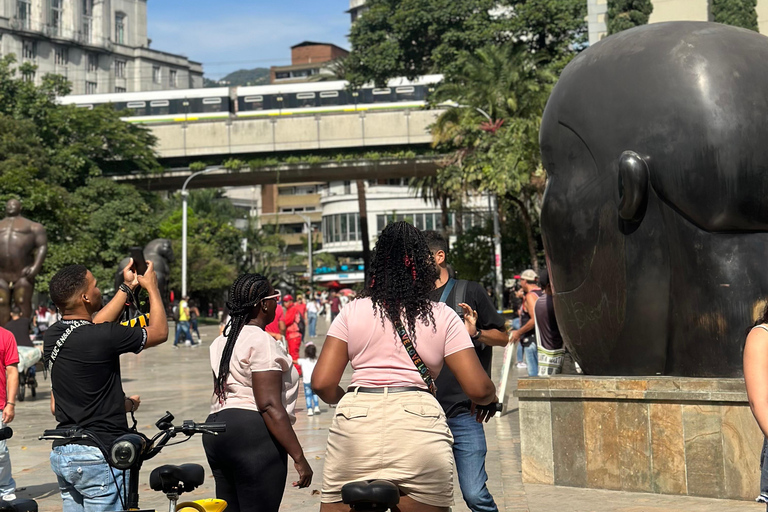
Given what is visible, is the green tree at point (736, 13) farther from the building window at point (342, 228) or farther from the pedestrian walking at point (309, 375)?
the building window at point (342, 228)

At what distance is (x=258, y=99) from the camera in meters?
60.3

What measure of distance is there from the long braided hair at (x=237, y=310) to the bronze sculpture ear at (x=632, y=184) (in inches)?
136

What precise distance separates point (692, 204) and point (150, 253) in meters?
28.2

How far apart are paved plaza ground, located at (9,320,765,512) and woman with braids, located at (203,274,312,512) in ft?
8.98

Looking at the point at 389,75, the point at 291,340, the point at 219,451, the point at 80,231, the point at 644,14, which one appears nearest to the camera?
the point at 219,451

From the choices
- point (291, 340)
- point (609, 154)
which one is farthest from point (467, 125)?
point (609, 154)

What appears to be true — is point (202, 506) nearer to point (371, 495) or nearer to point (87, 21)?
point (371, 495)

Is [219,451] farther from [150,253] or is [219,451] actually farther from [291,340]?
[150,253]

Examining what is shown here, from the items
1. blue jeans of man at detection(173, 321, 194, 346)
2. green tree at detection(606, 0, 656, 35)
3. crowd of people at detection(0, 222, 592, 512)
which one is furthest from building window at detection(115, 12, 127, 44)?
crowd of people at detection(0, 222, 592, 512)

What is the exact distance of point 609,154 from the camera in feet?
26.2

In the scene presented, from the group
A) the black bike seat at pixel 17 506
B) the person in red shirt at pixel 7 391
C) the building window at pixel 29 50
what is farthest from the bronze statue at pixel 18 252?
the building window at pixel 29 50

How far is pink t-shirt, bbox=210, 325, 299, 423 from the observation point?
16.2ft

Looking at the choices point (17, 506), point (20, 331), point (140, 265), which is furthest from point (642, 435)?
point (20, 331)

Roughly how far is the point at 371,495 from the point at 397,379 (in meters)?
0.48
